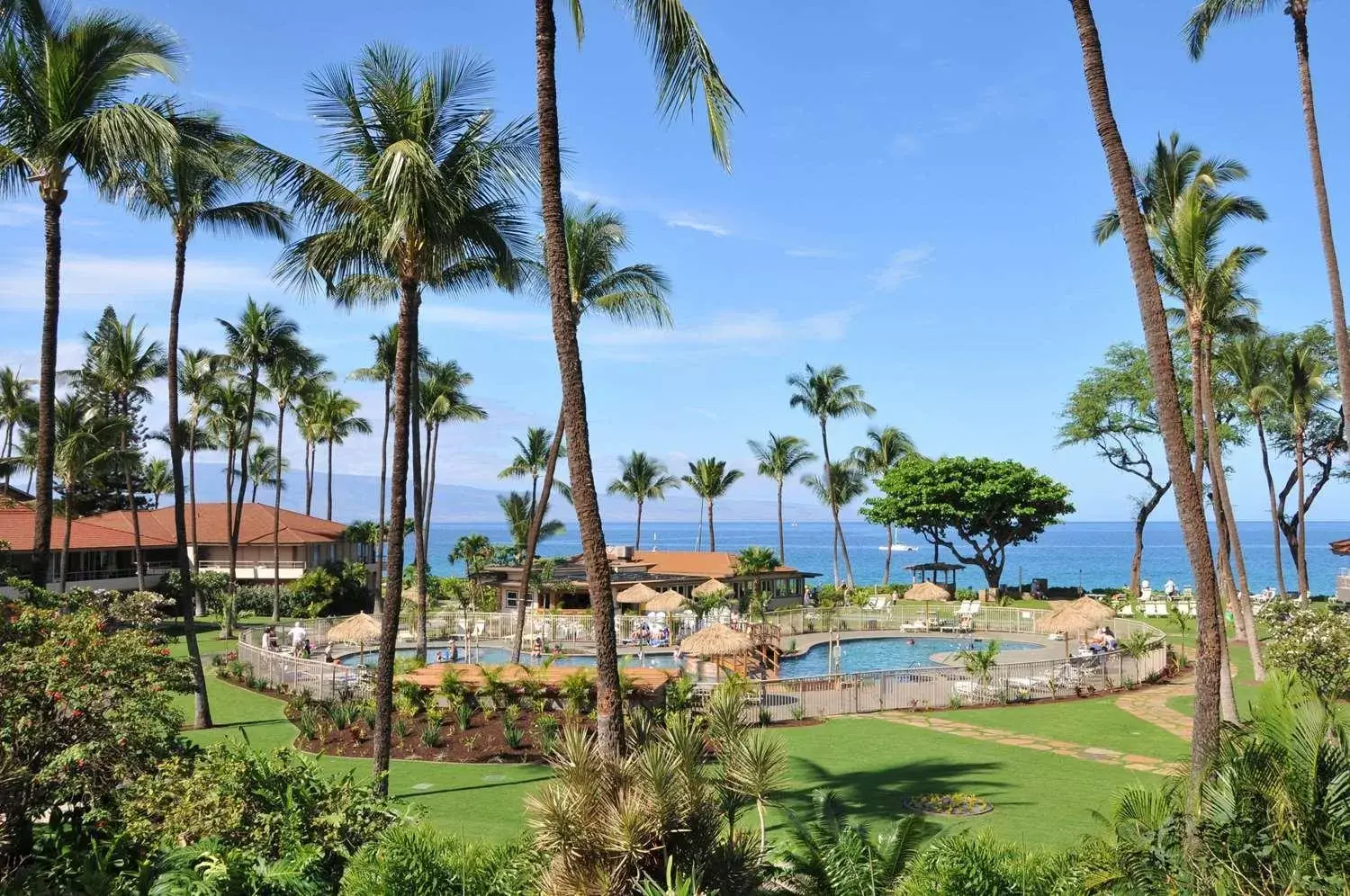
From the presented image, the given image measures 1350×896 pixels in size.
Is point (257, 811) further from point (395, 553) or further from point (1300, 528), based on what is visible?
point (1300, 528)

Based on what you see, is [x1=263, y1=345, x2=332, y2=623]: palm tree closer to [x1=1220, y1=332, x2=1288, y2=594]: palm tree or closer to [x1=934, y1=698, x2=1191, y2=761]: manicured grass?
[x1=934, y1=698, x2=1191, y2=761]: manicured grass

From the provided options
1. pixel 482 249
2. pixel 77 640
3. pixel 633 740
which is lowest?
pixel 633 740

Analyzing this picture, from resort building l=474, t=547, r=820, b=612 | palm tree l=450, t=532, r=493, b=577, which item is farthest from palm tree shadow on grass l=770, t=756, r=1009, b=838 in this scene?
palm tree l=450, t=532, r=493, b=577

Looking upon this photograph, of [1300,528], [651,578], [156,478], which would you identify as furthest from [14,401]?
[1300,528]

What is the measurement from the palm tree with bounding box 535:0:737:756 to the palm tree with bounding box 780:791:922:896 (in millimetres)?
2035

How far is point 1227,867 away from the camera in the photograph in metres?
7.24

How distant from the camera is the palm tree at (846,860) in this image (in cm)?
842

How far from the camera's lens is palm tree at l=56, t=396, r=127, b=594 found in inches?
1403

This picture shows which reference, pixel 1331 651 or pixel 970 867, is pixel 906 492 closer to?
pixel 1331 651

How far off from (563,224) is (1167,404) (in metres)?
6.52

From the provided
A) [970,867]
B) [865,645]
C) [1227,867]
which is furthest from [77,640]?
[865,645]

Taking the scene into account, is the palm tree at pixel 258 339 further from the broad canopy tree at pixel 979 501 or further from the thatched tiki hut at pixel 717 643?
the broad canopy tree at pixel 979 501

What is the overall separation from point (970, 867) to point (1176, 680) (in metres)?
21.4

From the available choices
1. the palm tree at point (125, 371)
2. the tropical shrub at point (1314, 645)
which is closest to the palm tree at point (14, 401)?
the palm tree at point (125, 371)
